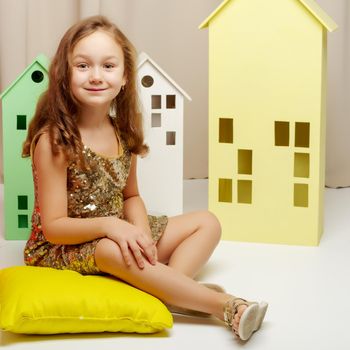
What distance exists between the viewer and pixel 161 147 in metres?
2.02

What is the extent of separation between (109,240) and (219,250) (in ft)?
1.54

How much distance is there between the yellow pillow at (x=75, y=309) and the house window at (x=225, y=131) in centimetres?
65

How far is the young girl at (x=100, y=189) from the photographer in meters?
1.48

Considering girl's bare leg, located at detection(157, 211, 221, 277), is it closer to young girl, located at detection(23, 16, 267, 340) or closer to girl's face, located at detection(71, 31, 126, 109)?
young girl, located at detection(23, 16, 267, 340)

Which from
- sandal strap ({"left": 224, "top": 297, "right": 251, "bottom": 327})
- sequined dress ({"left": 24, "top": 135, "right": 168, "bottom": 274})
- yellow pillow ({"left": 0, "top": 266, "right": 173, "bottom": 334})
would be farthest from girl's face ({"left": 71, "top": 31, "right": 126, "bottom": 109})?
sandal strap ({"left": 224, "top": 297, "right": 251, "bottom": 327})

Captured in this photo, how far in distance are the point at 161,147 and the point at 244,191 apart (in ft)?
0.78

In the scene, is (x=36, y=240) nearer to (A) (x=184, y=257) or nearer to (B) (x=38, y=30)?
(A) (x=184, y=257)

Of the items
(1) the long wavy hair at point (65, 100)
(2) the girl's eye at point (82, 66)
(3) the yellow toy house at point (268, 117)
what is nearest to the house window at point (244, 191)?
(3) the yellow toy house at point (268, 117)

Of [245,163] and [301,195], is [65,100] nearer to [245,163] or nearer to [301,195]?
[245,163]

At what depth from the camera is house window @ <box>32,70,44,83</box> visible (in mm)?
1910

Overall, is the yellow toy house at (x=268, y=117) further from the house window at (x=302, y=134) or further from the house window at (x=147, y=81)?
the house window at (x=147, y=81)

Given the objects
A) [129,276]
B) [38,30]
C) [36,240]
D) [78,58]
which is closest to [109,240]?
[129,276]

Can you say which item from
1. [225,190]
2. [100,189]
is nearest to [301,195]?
[225,190]

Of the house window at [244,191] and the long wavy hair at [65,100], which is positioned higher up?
the long wavy hair at [65,100]
